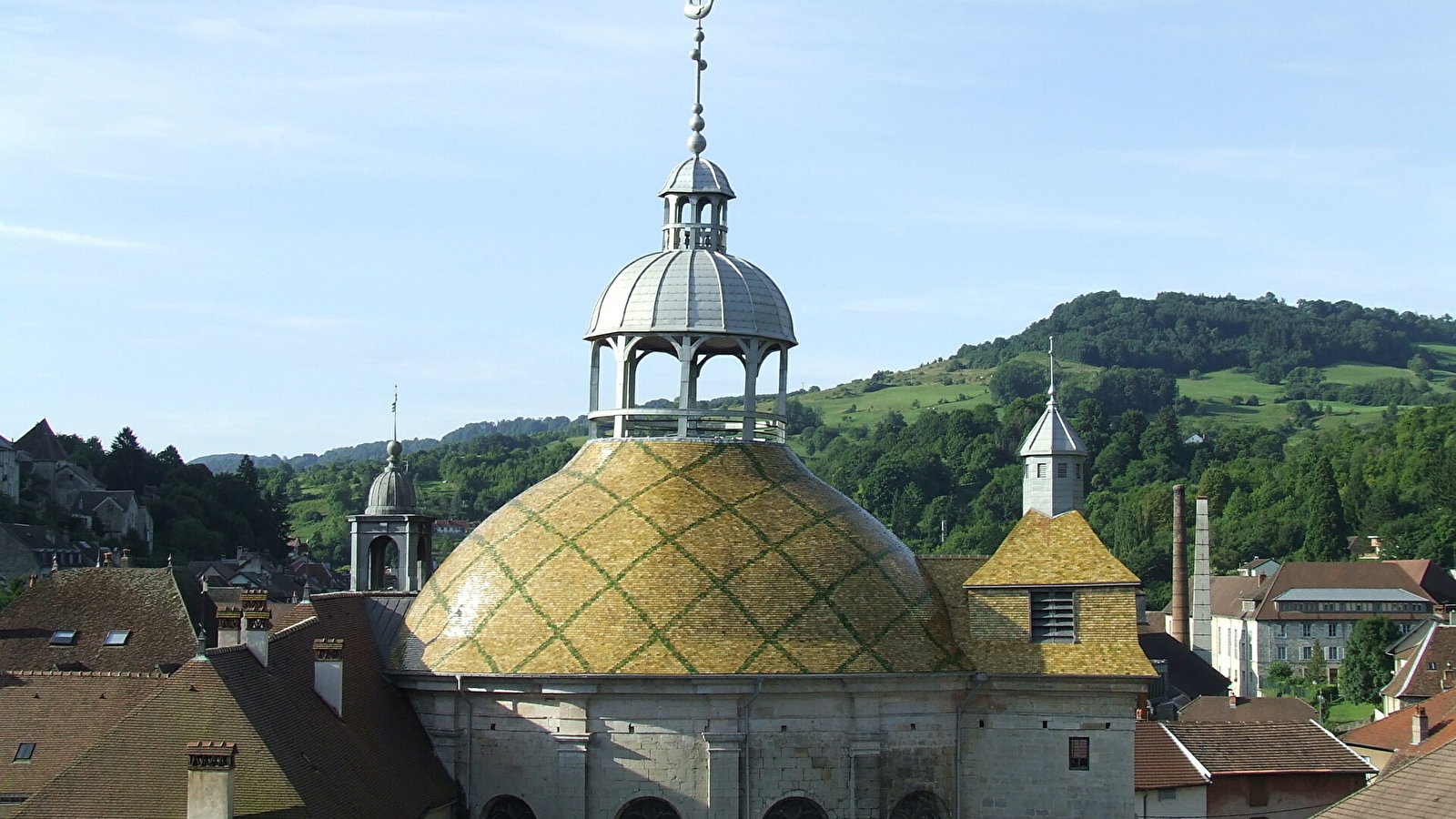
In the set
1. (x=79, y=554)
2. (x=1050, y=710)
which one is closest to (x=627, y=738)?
(x=1050, y=710)

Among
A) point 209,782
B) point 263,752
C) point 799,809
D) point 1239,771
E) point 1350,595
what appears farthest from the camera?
point 1350,595

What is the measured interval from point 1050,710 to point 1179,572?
5905cm

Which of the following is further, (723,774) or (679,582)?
(679,582)

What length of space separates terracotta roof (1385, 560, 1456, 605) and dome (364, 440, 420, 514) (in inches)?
3109

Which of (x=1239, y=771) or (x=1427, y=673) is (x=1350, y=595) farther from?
(x=1239, y=771)

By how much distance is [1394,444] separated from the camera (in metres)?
145

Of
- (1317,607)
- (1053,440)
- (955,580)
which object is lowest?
(1317,607)

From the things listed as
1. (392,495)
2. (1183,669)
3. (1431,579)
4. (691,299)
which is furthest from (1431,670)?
(691,299)

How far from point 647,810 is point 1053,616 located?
813 centimetres

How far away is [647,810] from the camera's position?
30.1 meters

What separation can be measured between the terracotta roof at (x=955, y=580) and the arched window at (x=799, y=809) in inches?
167

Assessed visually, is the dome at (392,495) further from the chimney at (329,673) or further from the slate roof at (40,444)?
the slate roof at (40,444)

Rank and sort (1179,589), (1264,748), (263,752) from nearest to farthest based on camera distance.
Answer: (263,752), (1264,748), (1179,589)

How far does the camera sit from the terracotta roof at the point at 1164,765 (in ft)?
147
